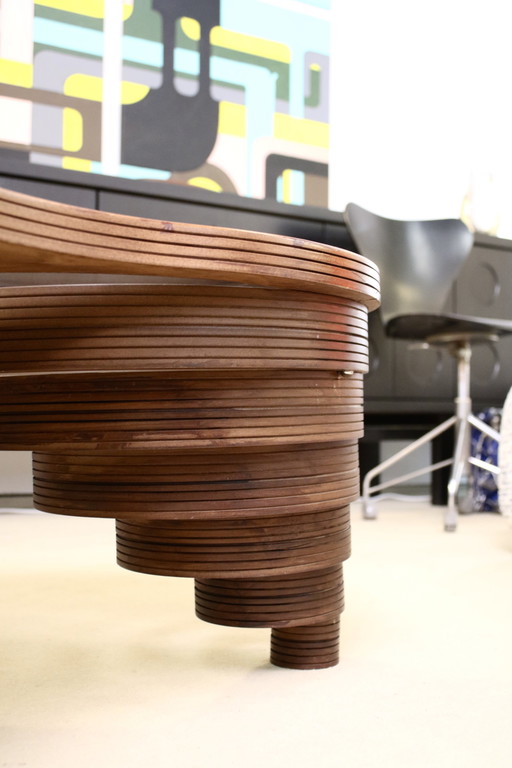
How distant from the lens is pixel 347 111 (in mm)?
4223

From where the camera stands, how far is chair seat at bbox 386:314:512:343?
2.84 metres

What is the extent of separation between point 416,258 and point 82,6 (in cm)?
187

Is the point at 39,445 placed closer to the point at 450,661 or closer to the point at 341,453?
the point at 341,453

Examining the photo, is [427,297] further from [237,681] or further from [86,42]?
[237,681]

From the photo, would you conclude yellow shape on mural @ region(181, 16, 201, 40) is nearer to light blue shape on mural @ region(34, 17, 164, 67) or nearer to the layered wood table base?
light blue shape on mural @ region(34, 17, 164, 67)

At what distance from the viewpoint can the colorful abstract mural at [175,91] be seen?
11.4ft

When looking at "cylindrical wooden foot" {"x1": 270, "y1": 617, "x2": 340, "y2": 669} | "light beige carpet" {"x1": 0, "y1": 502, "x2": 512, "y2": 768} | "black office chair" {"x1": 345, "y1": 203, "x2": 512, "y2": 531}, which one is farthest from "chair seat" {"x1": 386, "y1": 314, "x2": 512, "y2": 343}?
"cylindrical wooden foot" {"x1": 270, "y1": 617, "x2": 340, "y2": 669}

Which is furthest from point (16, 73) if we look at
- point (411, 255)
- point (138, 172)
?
point (411, 255)

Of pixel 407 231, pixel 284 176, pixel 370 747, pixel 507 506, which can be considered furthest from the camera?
pixel 284 176

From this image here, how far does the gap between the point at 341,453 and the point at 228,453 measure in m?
0.19

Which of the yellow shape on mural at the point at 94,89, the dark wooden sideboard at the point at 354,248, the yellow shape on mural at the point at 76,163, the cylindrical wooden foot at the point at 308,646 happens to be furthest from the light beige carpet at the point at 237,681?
the yellow shape on mural at the point at 94,89

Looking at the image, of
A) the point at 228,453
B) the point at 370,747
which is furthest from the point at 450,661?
the point at 228,453

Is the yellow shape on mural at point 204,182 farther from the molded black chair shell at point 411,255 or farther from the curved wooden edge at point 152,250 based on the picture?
the curved wooden edge at point 152,250

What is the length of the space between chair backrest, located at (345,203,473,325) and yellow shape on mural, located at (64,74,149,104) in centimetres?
126
